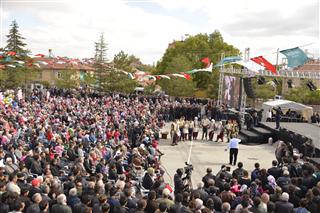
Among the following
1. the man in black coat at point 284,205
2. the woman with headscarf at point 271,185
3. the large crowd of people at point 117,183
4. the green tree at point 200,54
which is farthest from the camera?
the green tree at point 200,54

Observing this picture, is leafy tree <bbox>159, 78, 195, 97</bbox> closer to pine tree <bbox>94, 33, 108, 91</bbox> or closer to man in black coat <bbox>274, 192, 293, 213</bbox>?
pine tree <bbox>94, 33, 108, 91</bbox>

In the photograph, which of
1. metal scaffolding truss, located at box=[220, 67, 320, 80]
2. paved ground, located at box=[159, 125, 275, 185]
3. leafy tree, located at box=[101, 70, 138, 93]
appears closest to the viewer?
paved ground, located at box=[159, 125, 275, 185]

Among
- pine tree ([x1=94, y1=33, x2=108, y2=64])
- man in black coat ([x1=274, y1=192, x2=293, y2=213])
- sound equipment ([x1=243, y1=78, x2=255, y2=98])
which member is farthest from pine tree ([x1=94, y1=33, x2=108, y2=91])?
man in black coat ([x1=274, y1=192, x2=293, y2=213])

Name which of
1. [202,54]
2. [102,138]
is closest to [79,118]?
[102,138]

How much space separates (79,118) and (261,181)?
1364cm

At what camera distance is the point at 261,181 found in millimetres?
Result: 9922

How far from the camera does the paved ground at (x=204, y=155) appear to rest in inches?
632

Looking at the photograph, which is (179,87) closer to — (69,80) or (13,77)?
(13,77)

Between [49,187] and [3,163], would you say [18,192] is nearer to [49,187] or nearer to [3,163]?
[49,187]

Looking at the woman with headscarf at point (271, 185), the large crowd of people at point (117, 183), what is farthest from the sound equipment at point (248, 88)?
the woman with headscarf at point (271, 185)

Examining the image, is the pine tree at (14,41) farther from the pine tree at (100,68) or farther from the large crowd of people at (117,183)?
the large crowd of people at (117,183)

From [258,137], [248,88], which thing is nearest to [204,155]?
[258,137]

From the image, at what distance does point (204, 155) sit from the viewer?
60.6ft

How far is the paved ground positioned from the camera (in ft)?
52.7
